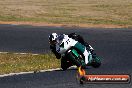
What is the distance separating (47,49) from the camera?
28.1m

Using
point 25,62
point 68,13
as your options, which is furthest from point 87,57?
point 68,13

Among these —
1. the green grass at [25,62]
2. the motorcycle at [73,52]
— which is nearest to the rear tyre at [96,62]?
the motorcycle at [73,52]

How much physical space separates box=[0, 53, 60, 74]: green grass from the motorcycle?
1296 centimetres

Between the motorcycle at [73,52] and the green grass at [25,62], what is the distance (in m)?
13.0

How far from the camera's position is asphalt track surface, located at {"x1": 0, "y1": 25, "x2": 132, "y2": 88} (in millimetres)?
16812

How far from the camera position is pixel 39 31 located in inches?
1497

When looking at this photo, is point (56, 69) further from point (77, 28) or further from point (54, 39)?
point (77, 28)

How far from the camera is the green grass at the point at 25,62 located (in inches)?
805

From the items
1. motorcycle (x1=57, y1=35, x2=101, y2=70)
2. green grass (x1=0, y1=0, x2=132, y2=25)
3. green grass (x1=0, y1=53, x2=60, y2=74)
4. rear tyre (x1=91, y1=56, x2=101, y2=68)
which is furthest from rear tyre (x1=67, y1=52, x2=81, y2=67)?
green grass (x1=0, y1=0, x2=132, y2=25)

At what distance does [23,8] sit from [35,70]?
41.6m

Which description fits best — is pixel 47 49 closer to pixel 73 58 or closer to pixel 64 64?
pixel 64 64

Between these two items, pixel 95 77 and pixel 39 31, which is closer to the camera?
pixel 95 77

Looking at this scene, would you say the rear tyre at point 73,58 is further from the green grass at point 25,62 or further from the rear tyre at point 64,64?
the green grass at point 25,62

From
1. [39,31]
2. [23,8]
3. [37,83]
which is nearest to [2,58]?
[37,83]
